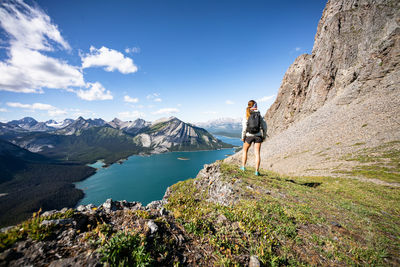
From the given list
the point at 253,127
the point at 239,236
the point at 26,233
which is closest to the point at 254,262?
the point at 239,236

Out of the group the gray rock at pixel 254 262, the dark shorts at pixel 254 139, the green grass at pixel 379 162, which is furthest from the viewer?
the green grass at pixel 379 162

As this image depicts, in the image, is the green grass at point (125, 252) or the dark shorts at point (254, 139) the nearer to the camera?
the green grass at point (125, 252)

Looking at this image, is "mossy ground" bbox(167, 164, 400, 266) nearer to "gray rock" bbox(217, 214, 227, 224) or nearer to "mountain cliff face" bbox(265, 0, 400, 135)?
"gray rock" bbox(217, 214, 227, 224)

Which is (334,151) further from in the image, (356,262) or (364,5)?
(364,5)

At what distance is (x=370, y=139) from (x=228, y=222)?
39.3 meters

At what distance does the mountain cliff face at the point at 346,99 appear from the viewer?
87.9 ft

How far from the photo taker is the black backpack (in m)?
9.75

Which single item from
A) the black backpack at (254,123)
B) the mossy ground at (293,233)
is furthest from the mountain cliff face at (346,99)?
the black backpack at (254,123)

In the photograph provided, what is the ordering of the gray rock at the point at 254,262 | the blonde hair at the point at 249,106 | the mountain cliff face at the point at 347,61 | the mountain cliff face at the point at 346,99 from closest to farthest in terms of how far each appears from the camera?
the gray rock at the point at 254,262 < the blonde hair at the point at 249,106 < the mountain cliff face at the point at 346,99 < the mountain cliff face at the point at 347,61

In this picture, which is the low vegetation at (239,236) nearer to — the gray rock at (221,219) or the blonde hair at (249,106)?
the gray rock at (221,219)

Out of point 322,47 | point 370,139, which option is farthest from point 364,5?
point 370,139

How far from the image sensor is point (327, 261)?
14.0 feet

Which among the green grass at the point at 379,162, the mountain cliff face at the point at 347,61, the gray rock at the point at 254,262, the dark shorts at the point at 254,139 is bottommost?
the green grass at the point at 379,162

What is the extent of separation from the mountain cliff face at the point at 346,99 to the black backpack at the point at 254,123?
1868cm
